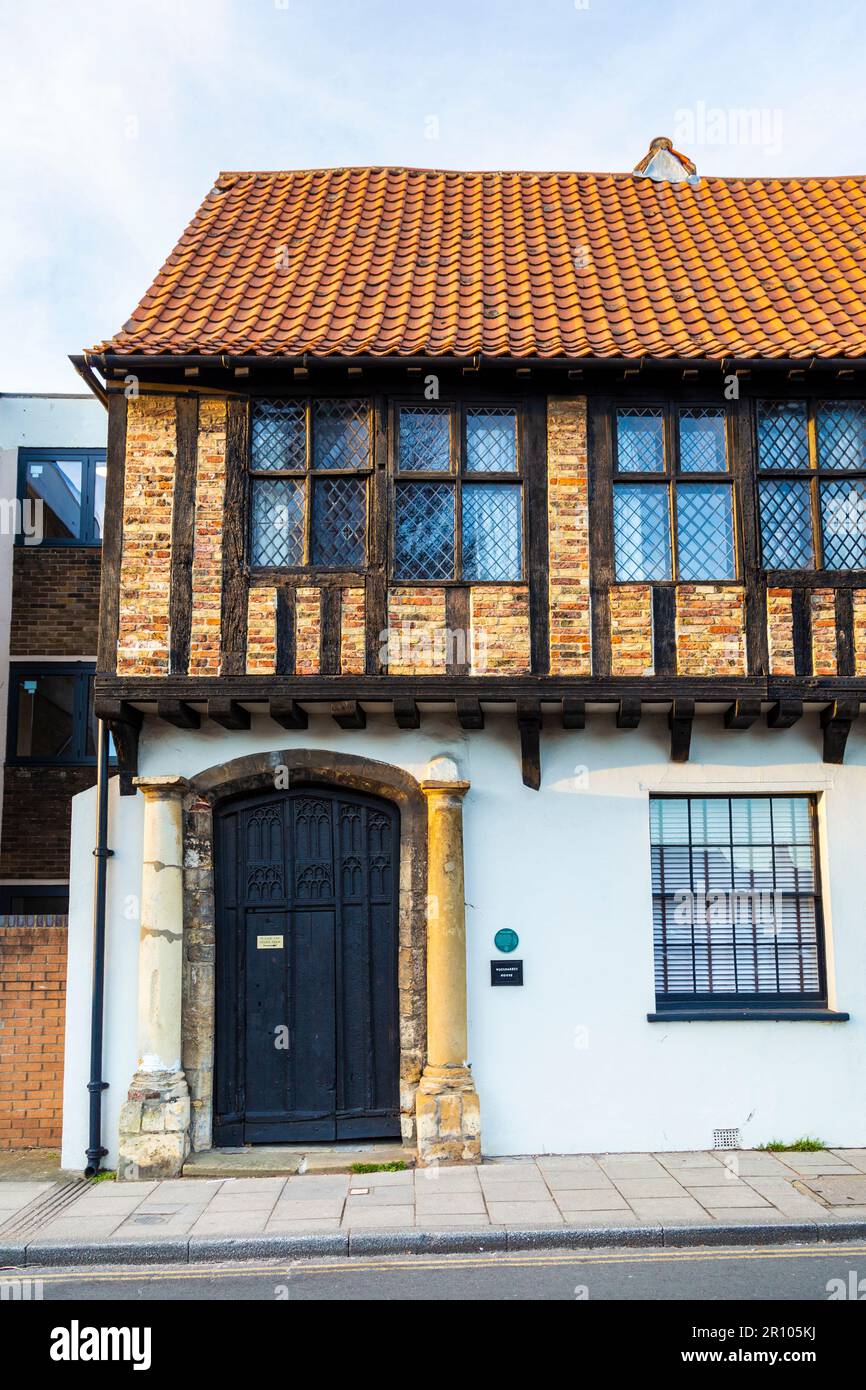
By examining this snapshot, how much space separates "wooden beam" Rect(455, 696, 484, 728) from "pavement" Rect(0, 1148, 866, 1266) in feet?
11.0

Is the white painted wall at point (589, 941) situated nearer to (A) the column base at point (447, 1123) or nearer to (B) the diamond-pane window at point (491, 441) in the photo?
(A) the column base at point (447, 1123)

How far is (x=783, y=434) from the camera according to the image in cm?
930

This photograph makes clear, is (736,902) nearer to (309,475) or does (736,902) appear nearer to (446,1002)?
(446,1002)

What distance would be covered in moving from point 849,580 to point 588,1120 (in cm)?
480

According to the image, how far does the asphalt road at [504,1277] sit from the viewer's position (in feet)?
19.3

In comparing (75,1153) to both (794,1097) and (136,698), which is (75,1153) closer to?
(136,698)

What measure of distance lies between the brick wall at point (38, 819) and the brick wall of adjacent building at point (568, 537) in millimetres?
8174

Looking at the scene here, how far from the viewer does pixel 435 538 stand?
906 centimetres

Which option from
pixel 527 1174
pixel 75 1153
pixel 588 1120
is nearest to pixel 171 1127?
pixel 75 1153

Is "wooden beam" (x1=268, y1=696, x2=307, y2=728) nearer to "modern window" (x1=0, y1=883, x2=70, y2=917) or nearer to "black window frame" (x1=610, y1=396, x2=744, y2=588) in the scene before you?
"black window frame" (x1=610, y1=396, x2=744, y2=588)

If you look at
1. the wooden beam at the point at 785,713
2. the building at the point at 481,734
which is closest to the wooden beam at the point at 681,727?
the building at the point at 481,734

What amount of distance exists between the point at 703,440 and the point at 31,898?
10333 mm

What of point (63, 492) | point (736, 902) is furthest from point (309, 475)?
point (63, 492)

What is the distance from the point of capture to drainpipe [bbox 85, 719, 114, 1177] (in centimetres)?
838
